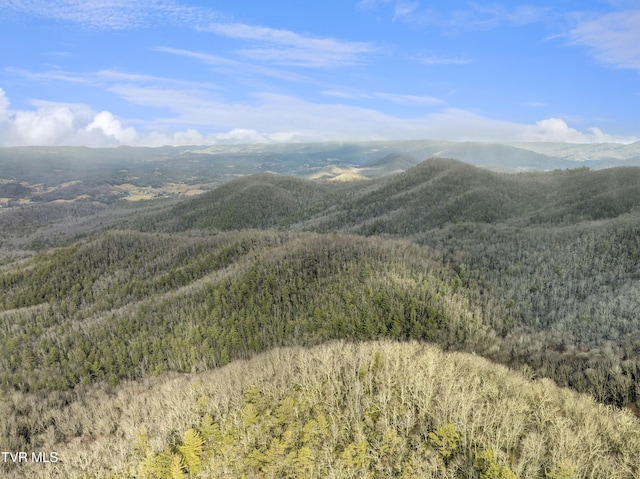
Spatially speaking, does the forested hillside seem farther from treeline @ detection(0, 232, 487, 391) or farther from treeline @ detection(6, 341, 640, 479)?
treeline @ detection(6, 341, 640, 479)

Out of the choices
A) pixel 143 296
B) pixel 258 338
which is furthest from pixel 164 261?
pixel 258 338

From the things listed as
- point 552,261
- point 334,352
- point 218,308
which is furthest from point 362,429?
point 552,261

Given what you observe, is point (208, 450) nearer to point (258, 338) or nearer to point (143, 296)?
point (258, 338)

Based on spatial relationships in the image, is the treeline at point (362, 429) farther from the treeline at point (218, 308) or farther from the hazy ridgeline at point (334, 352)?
the treeline at point (218, 308)

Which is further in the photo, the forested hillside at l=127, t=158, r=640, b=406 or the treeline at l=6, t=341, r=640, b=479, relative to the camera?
the forested hillside at l=127, t=158, r=640, b=406

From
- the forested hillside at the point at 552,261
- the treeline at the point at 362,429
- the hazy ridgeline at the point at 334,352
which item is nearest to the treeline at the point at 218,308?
the hazy ridgeline at the point at 334,352

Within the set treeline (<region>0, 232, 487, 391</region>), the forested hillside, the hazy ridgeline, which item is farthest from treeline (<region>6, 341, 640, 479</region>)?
treeline (<region>0, 232, 487, 391</region>)

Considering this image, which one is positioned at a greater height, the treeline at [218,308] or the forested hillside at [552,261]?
the forested hillside at [552,261]

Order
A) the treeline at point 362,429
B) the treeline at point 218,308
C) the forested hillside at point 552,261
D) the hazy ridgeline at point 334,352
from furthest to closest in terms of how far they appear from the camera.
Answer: the treeline at point 218,308 → the forested hillside at point 552,261 → the hazy ridgeline at point 334,352 → the treeline at point 362,429
